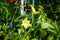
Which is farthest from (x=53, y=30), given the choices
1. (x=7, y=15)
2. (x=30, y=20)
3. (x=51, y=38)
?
(x=7, y=15)

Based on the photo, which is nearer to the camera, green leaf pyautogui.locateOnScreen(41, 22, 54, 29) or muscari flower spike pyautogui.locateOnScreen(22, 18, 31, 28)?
green leaf pyautogui.locateOnScreen(41, 22, 54, 29)

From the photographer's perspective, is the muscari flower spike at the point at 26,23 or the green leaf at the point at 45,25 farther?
the muscari flower spike at the point at 26,23

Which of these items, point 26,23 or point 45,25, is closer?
point 45,25

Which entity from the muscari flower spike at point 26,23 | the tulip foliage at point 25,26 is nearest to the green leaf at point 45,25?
the tulip foliage at point 25,26

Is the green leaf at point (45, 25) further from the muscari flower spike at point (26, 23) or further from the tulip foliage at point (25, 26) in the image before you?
the muscari flower spike at point (26, 23)

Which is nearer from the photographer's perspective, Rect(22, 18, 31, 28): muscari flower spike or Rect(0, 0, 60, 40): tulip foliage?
Rect(0, 0, 60, 40): tulip foliage

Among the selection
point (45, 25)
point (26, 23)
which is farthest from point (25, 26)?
point (45, 25)

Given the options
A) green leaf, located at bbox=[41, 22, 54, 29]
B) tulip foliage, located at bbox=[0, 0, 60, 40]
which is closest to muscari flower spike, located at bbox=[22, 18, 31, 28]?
tulip foliage, located at bbox=[0, 0, 60, 40]

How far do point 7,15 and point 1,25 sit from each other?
0.20 metres

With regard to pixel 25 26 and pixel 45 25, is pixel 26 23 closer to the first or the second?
pixel 25 26

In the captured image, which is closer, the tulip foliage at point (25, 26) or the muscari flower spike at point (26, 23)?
the tulip foliage at point (25, 26)

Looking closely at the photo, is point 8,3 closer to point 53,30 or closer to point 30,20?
point 30,20

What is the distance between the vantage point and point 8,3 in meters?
4.06

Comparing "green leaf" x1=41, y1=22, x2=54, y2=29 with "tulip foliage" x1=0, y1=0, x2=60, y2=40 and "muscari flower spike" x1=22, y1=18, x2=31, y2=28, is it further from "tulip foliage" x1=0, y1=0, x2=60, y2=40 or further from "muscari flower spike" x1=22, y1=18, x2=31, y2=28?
"muscari flower spike" x1=22, y1=18, x2=31, y2=28
